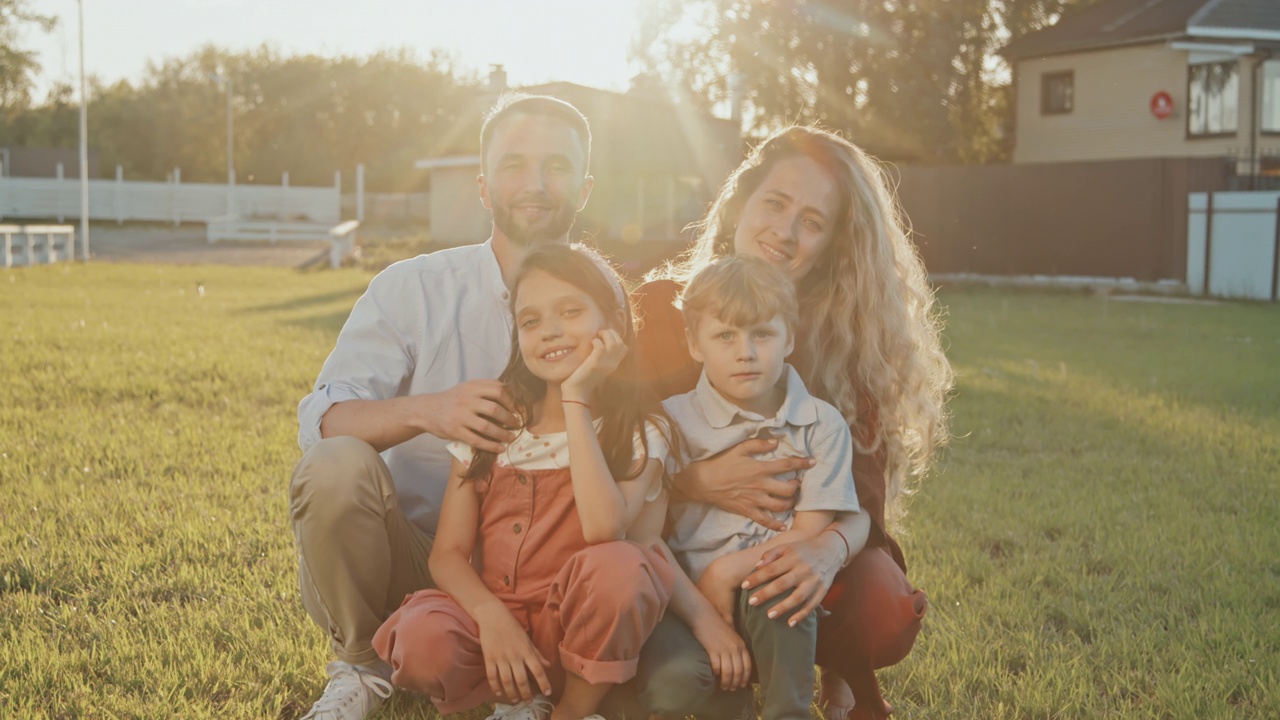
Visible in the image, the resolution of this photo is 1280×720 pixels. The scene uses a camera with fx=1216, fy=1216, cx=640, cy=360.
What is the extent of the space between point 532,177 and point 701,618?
1370 mm

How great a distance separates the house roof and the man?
1059 inches

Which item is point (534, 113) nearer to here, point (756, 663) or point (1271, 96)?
point (756, 663)

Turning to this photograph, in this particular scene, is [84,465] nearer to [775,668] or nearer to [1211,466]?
[775,668]

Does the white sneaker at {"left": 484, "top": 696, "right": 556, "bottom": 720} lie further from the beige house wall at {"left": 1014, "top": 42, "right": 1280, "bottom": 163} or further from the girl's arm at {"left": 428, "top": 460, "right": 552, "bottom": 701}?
the beige house wall at {"left": 1014, "top": 42, "right": 1280, "bottom": 163}

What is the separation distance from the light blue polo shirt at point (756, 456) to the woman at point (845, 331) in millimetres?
57

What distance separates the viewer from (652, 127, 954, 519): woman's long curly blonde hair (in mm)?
3406

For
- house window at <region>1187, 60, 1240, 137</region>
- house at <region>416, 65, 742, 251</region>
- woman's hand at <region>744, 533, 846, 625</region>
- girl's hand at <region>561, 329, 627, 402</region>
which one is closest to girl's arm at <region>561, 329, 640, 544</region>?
girl's hand at <region>561, 329, 627, 402</region>

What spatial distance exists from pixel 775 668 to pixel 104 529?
3.19m

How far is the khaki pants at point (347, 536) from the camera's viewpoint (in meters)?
2.93

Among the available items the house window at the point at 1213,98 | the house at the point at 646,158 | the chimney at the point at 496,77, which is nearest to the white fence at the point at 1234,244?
the house window at the point at 1213,98

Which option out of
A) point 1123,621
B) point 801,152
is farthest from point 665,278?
point 1123,621

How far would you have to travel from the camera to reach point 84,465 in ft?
19.7

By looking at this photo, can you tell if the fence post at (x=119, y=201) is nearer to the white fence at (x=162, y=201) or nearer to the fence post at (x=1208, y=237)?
the white fence at (x=162, y=201)

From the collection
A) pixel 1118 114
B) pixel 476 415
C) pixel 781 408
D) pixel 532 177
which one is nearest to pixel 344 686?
pixel 476 415
